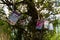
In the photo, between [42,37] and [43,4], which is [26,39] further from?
[43,4]

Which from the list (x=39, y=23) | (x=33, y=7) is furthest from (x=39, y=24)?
(x=33, y=7)

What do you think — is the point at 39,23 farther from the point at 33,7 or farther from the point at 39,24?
the point at 33,7

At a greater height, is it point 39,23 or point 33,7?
point 33,7

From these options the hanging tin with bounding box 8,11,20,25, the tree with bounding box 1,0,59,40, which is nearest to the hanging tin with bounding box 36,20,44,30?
the tree with bounding box 1,0,59,40

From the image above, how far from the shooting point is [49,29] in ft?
6.63

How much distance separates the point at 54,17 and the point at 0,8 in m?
0.65

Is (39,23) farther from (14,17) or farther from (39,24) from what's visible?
(14,17)

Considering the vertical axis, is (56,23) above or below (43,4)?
below

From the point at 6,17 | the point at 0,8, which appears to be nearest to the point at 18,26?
the point at 6,17

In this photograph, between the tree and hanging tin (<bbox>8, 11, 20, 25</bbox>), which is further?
the tree

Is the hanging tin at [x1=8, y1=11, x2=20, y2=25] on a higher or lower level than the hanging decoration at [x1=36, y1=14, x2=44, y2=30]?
higher

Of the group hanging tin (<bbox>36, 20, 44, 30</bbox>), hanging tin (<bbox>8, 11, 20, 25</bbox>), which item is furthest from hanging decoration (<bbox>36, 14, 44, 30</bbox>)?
hanging tin (<bbox>8, 11, 20, 25</bbox>)

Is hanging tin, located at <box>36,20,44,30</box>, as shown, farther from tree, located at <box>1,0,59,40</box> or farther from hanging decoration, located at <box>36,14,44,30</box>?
tree, located at <box>1,0,59,40</box>

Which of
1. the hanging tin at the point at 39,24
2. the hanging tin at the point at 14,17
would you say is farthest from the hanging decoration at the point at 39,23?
the hanging tin at the point at 14,17
